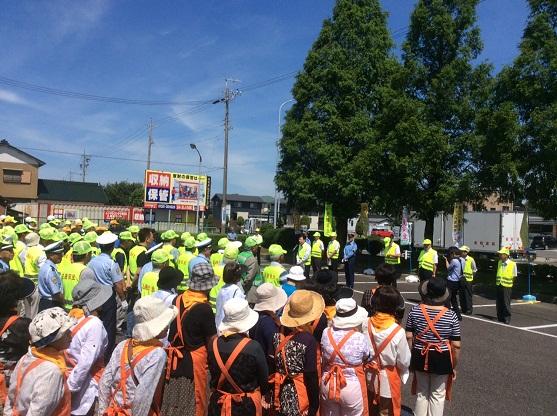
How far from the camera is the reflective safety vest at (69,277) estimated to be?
6.13m

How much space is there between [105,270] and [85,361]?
2.50 meters

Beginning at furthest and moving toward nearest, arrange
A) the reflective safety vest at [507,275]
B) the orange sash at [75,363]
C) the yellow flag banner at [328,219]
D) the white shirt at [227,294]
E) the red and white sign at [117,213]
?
the red and white sign at [117,213] < the yellow flag banner at [328,219] < the reflective safety vest at [507,275] < the white shirt at [227,294] < the orange sash at [75,363]

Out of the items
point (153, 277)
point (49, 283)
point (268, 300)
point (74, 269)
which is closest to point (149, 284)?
point (153, 277)

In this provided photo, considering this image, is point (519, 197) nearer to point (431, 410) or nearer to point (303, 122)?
point (303, 122)

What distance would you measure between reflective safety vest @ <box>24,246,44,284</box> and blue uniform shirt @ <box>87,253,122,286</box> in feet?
6.44

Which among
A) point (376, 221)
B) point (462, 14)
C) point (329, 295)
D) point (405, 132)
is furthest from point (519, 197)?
point (376, 221)

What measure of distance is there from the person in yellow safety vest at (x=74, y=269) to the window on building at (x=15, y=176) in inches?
1921

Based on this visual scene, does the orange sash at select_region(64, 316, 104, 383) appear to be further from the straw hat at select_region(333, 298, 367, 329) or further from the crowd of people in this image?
the straw hat at select_region(333, 298, 367, 329)

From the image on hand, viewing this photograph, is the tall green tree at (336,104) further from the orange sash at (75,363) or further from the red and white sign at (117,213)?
the red and white sign at (117,213)

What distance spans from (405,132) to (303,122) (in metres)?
6.23

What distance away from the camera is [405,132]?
20.5 m

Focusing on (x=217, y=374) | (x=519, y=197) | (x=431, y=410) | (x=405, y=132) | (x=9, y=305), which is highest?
(x=405, y=132)

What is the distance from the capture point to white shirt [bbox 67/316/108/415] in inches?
145

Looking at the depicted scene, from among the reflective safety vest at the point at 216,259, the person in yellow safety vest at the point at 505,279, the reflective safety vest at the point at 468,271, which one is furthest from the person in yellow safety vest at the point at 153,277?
the reflective safety vest at the point at 468,271
